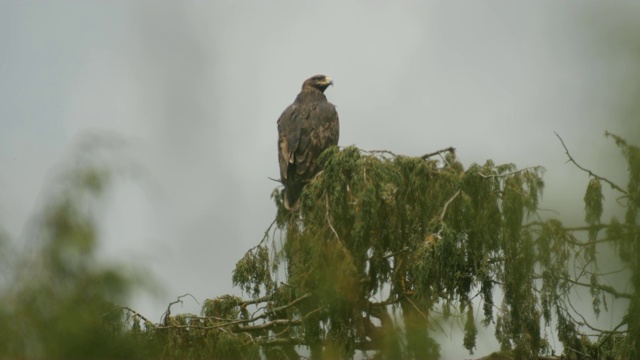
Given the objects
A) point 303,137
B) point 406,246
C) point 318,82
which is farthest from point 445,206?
point 318,82

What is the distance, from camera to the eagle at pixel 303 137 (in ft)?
36.7

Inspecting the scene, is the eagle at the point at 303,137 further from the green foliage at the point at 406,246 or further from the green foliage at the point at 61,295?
the green foliage at the point at 61,295

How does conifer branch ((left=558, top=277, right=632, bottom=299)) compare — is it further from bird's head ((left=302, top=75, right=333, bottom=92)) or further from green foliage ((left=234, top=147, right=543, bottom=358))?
bird's head ((left=302, top=75, right=333, bottom=92))

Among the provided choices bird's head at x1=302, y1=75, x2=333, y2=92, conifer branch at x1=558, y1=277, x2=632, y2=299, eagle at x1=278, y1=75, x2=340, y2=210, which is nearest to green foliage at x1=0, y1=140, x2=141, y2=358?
conifer branch at x1=558, y1=277, x2=632, y2=299

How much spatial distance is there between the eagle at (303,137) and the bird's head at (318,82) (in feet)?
0.70

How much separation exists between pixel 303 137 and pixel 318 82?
2.34 metres

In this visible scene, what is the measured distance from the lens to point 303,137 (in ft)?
39.0

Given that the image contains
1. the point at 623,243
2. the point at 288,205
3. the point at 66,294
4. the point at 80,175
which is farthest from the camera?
the point at 288,205

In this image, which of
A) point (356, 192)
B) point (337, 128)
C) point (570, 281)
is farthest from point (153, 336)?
point (337, 128)

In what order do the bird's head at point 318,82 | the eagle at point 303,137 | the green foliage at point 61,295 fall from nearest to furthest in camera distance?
the green foliage at point 61,295
the eagle at point 303,137
the bird's head at point 318,82

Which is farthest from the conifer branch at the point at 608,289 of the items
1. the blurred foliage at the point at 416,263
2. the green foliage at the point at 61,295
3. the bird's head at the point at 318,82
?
the bird's head at the point at 318,82

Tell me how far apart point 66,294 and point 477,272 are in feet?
14.9

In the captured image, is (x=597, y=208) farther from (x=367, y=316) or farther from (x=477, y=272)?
(x=367, y=316)

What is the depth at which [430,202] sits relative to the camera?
837 centimetres
